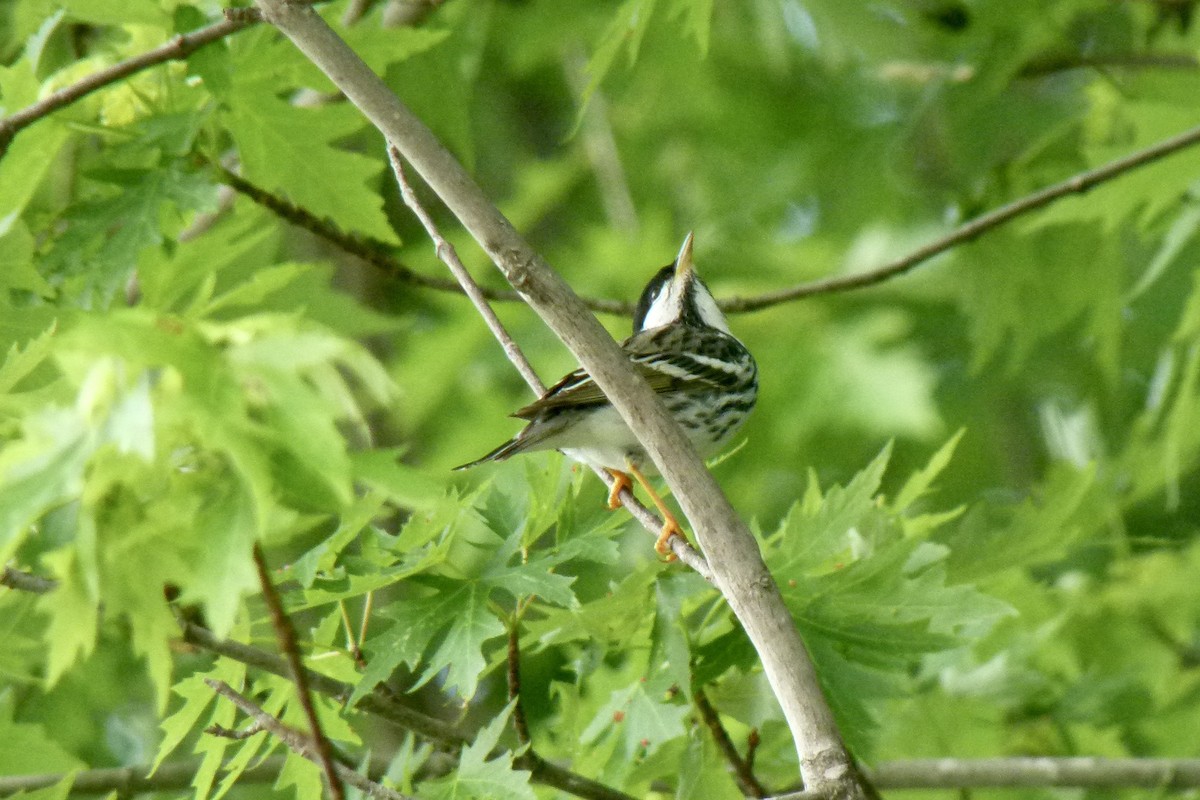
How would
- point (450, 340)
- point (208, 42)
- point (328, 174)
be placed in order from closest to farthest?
1. point (208, 42)
2. point (328, 174)
3. point (450, 340)

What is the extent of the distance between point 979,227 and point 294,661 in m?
2.35

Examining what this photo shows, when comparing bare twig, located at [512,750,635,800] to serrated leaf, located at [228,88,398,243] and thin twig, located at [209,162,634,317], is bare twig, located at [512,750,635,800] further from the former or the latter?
serrated leaf, located at [228,88,398,243]

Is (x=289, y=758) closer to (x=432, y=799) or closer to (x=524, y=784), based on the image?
(x=432, y=799)

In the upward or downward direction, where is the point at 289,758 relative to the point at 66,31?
downward

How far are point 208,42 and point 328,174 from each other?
1.34 feet

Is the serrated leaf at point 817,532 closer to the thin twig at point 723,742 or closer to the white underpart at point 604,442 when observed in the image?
the thin twig at point 723,742

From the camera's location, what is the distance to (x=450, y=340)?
684 cm

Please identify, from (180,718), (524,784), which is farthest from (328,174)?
(524,784)

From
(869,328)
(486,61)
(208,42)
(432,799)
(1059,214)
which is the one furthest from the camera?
(486,61)

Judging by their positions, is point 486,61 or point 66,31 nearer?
point 66,31

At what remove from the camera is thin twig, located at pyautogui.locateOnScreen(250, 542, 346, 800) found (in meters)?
1.68

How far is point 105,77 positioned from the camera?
9.15 feet

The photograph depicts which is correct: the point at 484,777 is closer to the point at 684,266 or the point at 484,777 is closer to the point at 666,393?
the point at 666,393

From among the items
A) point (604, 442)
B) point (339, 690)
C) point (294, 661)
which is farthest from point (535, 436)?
point (294, 661)
